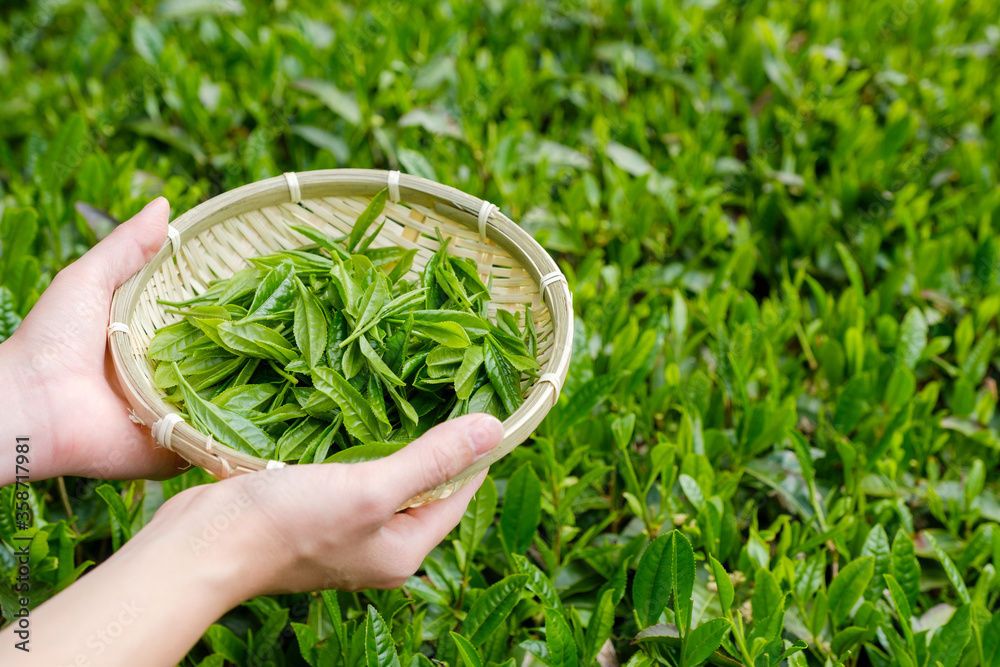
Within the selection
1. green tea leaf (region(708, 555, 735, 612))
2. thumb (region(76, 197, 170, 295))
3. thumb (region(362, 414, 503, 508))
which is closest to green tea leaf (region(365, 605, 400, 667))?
thumb (region(362, 414, 503, 508))

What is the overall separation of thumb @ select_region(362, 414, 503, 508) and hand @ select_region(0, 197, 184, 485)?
0.41 meters

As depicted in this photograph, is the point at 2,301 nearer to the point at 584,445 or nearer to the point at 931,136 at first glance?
the point at 584,445

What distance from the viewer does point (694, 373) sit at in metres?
1.33

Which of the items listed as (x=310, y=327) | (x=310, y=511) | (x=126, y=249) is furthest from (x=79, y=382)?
(x=310, y=511)

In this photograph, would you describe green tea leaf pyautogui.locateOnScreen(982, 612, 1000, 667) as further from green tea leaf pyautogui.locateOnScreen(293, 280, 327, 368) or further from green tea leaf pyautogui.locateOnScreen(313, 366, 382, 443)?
green tea leaf pyautogui.locateOnScreen(293, 280, 327, 368)

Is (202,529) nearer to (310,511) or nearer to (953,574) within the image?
(310,511)

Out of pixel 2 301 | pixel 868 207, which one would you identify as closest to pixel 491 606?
pixel 2 301

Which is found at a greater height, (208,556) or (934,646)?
(208,556)

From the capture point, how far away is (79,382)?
0.97 meters

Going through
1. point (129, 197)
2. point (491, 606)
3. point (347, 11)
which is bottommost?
point (491, 606)

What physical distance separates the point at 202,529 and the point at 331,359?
313 mm

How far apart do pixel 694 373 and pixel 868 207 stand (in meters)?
0.69

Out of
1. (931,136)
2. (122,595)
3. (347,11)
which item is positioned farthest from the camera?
(347,11)

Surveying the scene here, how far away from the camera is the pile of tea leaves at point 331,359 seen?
96 cm
